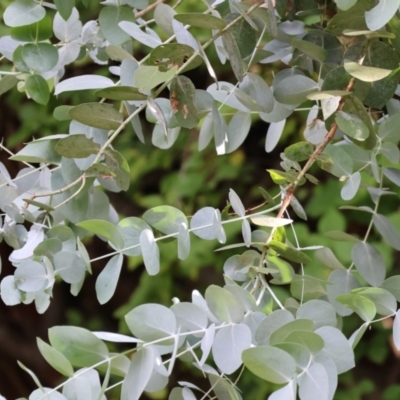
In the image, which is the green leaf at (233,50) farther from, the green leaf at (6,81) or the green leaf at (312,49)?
the green leaf at (6,81)

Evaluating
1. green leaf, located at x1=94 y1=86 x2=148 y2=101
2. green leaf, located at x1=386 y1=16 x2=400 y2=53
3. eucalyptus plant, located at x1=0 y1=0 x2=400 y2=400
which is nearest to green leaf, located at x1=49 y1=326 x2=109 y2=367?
eucalyptus plant, located at x1=0 y1=0 x2=400 y2=400

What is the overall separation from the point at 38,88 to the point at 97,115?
7cm

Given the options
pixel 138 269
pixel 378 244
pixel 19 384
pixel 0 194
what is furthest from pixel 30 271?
pixel 19 384

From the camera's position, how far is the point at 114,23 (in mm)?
363

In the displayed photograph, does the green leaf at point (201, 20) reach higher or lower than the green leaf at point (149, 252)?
higher

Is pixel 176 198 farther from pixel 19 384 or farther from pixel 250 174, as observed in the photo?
pixel 19 384

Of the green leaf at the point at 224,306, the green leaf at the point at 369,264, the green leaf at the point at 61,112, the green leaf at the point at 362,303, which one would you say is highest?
the green leaf at the point at 61,112

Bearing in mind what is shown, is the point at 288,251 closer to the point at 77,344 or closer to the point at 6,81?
→ the point at 77,344

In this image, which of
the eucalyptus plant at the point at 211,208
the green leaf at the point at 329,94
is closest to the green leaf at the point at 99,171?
the eucalyptus plant at the point at 211,208

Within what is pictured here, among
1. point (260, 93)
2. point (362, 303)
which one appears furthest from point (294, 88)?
point (362, 303)

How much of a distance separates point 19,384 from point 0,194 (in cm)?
116

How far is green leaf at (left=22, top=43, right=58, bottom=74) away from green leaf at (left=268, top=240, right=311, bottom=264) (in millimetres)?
156

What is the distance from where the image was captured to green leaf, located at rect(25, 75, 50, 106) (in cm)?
38

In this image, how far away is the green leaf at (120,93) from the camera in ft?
0.99
